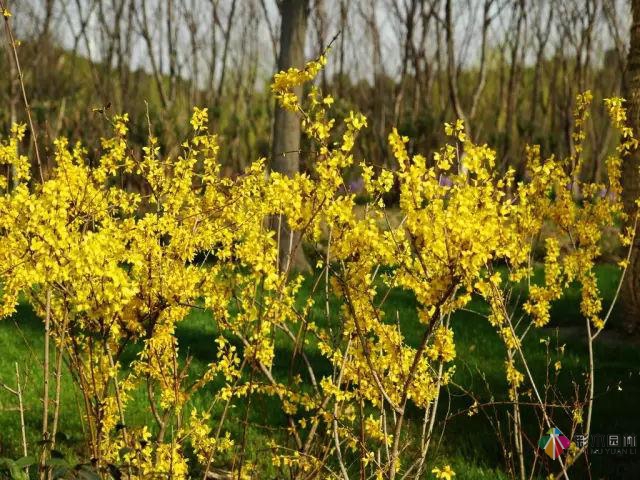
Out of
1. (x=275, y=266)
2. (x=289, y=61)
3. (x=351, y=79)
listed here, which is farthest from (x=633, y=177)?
(x=351, y=79)

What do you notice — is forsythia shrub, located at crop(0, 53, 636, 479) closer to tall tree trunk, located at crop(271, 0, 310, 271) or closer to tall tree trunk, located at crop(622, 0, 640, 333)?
tall tree trunk, located at crop(622, 0, 640, 333)

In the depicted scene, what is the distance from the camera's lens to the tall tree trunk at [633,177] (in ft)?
19.4

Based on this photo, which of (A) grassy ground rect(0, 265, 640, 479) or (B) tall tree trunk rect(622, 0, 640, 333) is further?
(B) tall tree trunk rect(622, 0, 640, 333)

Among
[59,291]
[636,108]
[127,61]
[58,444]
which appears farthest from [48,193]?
[127,61]

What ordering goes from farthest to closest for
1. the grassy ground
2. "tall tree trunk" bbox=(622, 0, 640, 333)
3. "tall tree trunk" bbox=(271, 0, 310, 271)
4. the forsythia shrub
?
"tall tree trunk" bbox=(271, 0, 310, 271)
"tall tree trunk" bbox=(622, 0, 640, 333)
the grassy ground
the forsythia shrub

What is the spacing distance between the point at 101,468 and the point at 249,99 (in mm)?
18758

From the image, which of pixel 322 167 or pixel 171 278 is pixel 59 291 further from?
pixel 322 167

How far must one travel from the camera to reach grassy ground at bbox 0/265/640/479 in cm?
444

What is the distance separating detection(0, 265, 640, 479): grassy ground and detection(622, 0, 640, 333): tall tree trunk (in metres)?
0.27

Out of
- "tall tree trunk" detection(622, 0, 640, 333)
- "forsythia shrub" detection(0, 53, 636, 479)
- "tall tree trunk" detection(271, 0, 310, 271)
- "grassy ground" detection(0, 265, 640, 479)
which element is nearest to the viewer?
"forsythia shrub" detection(0, 53, 636, 479)

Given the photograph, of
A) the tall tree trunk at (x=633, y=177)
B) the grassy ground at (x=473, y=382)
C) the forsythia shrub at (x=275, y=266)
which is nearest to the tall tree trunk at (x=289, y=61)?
the grassy ground at (x=473, y=382)

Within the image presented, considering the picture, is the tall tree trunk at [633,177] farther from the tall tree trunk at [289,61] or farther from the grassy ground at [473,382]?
the tall tree trunk at [289,61]

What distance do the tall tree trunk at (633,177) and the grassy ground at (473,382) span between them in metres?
0.27

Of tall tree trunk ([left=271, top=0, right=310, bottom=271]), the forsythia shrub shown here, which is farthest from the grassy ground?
tall tree trunk ([left=271, top=0, right=310, bottom=271])
